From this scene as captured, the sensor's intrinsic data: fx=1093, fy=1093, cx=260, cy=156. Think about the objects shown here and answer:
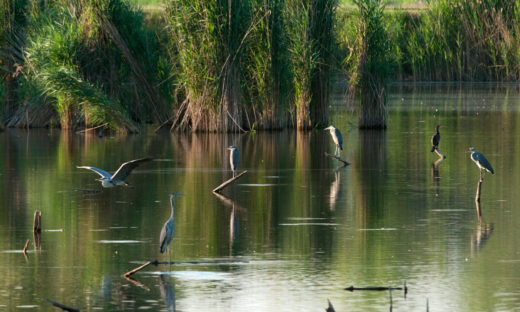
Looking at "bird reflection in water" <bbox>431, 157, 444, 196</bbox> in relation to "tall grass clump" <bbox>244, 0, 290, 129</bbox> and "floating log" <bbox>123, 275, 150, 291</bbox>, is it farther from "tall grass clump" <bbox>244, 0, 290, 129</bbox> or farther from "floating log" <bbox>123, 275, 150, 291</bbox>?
"floating log" <bbox>123, 275, 150, 291</bbox>

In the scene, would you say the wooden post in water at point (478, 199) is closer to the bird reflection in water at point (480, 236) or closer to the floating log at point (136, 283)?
the bird reflection in water at point (480, 236)

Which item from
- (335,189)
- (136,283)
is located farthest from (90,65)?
(136,283)

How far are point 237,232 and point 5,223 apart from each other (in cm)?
278

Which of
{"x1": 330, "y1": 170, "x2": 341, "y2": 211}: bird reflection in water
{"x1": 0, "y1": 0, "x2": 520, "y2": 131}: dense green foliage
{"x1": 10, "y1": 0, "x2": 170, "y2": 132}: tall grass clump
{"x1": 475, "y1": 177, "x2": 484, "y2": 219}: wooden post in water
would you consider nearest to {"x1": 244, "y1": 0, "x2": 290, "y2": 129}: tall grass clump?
{"x1": 0, "y1": 0, "x2": 520, "y2": 131}: dense green foliage

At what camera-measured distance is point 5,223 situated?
1249 centimetres

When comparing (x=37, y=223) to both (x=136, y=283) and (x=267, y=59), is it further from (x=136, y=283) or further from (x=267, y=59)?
(x=267, y=59)

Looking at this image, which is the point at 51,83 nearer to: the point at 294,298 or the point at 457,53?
the point at 294,298

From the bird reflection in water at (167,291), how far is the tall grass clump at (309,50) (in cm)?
1495

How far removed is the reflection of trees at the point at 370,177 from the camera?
13.0 metres

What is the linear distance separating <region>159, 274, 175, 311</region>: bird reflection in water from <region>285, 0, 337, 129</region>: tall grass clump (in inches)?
588

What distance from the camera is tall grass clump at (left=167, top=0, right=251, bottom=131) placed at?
2347 centimetres

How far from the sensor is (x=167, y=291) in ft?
29.0

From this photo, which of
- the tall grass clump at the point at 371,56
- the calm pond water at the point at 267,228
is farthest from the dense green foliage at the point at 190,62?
the calm pond water at the point at 267,228

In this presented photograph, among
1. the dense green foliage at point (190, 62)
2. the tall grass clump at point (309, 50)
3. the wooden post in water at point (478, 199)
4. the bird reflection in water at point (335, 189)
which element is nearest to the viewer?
the wooden post in water at point (478, 199)
